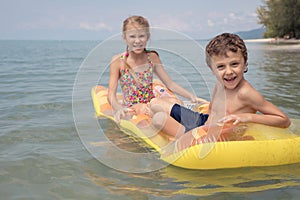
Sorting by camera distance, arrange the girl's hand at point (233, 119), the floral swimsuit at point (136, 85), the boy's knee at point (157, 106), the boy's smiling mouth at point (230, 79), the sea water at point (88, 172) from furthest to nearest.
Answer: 1. the floral swimsuit at point (136, 85)
2. the boy's knee at point (157, 106)
3. the boy's smiling mouth at point (230, 79)
4. the girl's hand at point (233, 119)
5. the sea water at point (88, 172)

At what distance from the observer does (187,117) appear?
3270 millimetres

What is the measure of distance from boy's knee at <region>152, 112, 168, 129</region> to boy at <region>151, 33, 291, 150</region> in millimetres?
268

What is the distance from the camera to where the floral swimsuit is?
13.5ft

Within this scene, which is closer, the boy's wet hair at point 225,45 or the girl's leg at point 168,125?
the boy's wet hair at point 225,45

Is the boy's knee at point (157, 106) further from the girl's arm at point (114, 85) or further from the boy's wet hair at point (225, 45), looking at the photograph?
the boy's wet hair at point (225, 45)

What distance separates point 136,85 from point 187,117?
3.40 ft

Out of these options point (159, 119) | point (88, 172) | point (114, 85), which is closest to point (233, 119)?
point (159, 119)

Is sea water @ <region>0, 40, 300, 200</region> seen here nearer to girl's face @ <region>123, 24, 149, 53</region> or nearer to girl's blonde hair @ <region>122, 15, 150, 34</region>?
girl's face @ <region>123, 24, 149, 53</region>

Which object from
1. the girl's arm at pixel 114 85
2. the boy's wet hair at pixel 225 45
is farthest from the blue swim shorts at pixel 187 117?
the girl's arm at pixel 114 85

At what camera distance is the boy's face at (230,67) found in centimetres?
282

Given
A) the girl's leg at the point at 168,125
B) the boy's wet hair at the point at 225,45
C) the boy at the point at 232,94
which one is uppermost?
the boy's wet hair at the point at 225,45

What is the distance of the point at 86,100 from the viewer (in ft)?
14.0

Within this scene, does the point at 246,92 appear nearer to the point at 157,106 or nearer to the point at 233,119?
the point at 233,119

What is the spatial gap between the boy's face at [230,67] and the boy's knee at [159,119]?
663 millimetres
